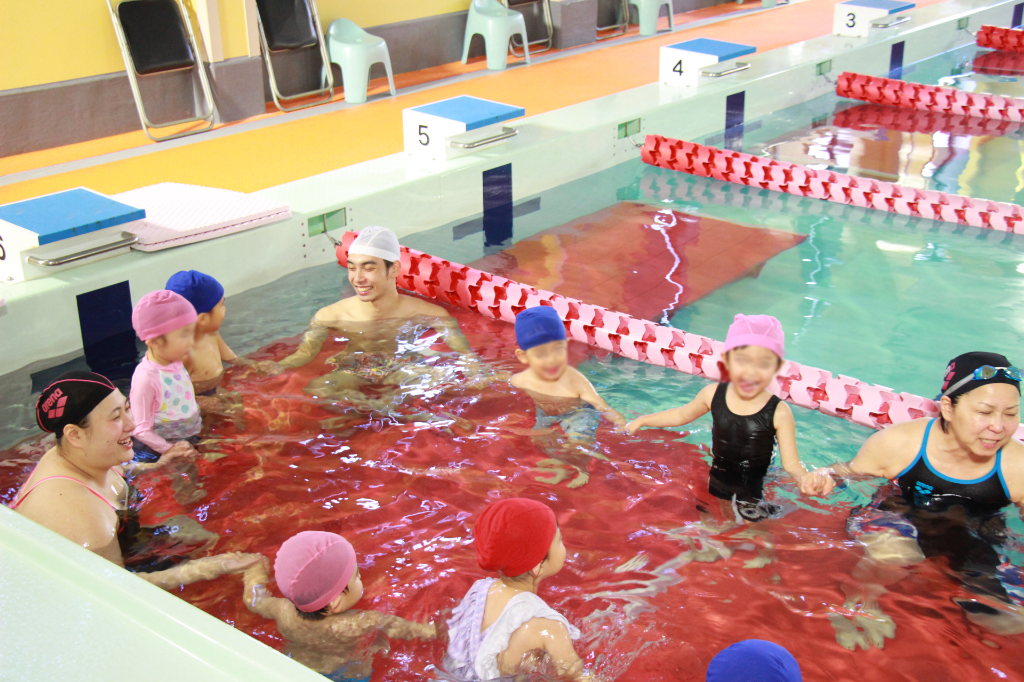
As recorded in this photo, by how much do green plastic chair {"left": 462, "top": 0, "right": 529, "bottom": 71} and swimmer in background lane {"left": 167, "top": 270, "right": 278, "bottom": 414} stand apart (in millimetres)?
6724

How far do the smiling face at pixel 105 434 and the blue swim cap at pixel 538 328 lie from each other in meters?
1.42

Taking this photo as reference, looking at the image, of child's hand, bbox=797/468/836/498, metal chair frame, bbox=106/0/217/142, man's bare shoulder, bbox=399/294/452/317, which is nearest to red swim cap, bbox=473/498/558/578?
child's hand, bbox=797/468/836/498

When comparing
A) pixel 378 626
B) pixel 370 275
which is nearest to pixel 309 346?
pixel 370 275

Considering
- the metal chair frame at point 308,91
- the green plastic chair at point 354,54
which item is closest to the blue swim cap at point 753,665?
the metal chair frame at point 308,91

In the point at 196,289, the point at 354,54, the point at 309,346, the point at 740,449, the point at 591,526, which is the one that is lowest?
the point at 591,526

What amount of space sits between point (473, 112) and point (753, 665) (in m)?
5.05

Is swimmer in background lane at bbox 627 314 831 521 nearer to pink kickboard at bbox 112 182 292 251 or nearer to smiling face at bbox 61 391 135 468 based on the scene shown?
smiling face at bbox 61 391 135 468

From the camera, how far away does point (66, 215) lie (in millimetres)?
4379

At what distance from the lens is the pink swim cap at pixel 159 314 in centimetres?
→ 337

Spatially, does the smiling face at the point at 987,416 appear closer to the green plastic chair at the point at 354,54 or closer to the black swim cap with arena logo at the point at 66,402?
the black swim cap with arena logo at the point at 66,402

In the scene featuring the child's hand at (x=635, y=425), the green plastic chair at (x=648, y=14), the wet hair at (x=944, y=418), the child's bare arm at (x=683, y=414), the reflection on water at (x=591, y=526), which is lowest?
the reflection on water at (x=591, y=526)

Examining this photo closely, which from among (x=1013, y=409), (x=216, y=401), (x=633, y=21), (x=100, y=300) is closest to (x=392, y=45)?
(x=633, y=21)

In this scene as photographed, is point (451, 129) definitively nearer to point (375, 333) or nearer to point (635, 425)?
point (375, 333)

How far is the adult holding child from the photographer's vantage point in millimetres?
2668
